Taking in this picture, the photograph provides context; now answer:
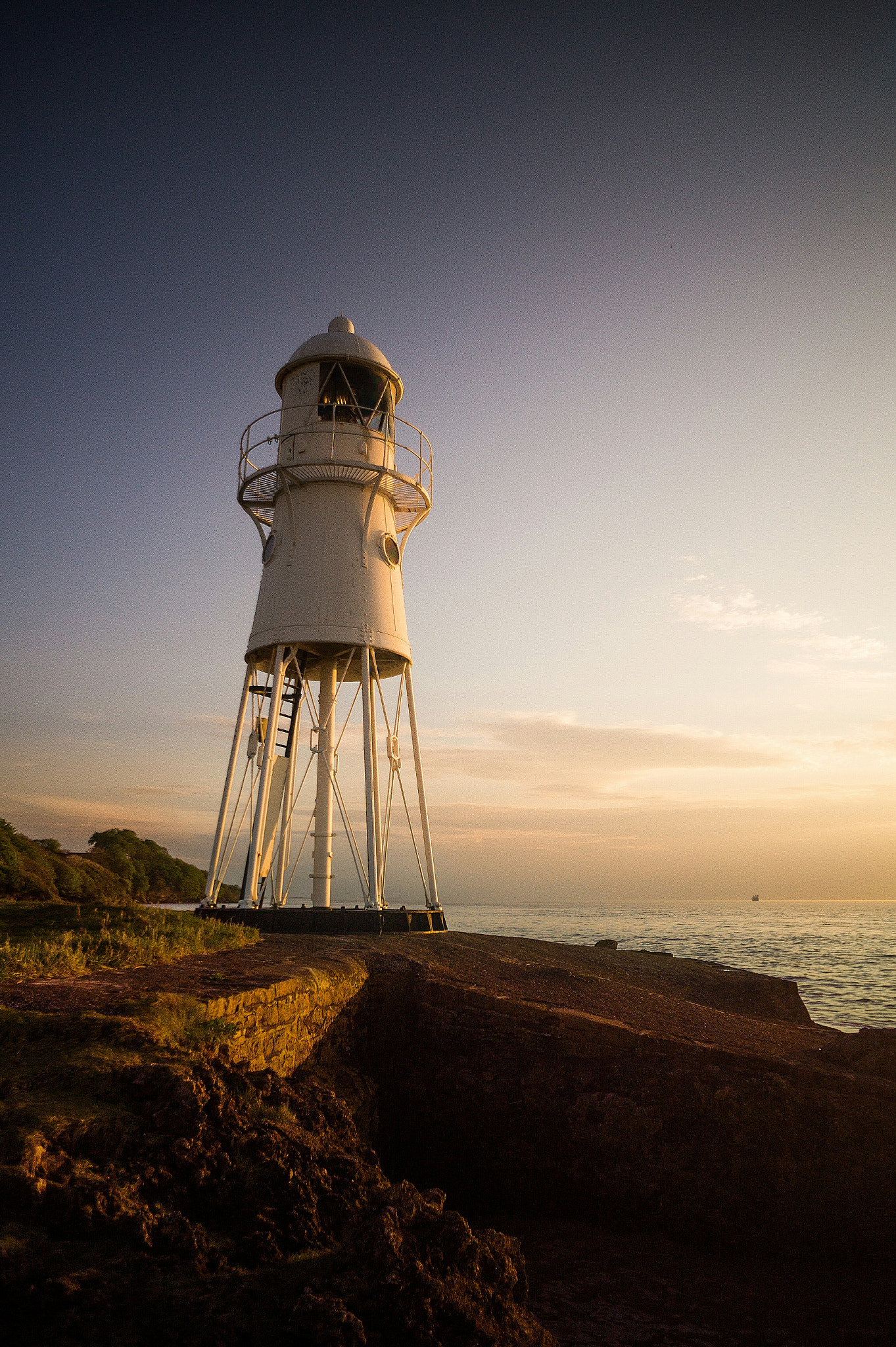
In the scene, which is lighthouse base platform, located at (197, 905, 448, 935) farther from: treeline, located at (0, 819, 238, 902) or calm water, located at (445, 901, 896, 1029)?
calm water, located at (445, 901, 896, 1029)

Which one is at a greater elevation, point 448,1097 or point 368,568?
point 368,568

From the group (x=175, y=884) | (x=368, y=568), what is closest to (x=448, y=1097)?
(x=368, y=568)

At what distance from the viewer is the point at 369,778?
647 inches

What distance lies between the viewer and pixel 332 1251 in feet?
13.2

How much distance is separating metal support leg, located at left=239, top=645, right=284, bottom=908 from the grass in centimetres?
420

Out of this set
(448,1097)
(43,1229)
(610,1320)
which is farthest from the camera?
(448,1097)

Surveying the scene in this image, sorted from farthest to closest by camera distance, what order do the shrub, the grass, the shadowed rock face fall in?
the shrub, the grass, the shadowed rock face

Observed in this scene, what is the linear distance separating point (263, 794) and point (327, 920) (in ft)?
10.5

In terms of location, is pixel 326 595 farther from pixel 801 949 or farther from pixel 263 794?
pixel 801 949

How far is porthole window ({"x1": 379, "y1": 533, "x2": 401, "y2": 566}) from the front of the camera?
18.3 meters

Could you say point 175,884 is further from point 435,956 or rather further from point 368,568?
point 435,956

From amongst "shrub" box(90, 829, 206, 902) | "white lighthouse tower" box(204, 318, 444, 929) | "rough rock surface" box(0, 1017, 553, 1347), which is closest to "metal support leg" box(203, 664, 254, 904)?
"white lighthouse tower" box(204, 318, 444, 929)

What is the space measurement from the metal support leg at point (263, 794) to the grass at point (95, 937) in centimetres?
420

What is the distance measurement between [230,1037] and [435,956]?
6018mm
